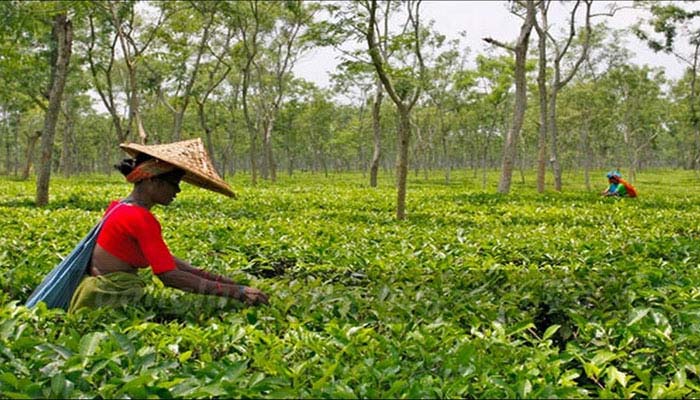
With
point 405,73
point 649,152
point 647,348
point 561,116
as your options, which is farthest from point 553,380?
point 649,152

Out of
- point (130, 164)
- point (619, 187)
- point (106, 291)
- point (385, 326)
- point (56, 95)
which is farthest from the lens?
point (619, 187)

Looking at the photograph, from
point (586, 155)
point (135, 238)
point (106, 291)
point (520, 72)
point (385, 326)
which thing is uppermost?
point (520, 72)

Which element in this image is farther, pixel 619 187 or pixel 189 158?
pixel 619 187

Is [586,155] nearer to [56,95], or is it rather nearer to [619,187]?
[619,187]

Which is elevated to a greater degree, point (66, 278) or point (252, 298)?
point (66, 278)

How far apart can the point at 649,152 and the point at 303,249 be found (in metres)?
82.6

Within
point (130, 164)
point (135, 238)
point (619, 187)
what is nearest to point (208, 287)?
point (135, 238)

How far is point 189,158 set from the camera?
345cm

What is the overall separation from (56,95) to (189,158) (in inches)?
A: 366

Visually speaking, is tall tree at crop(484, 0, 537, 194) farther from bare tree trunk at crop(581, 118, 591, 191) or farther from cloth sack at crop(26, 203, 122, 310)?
bare tree trunk at crop(581, 118, 591, 191)

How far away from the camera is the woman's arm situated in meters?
3.24

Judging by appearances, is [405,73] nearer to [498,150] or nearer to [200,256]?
[200,256]

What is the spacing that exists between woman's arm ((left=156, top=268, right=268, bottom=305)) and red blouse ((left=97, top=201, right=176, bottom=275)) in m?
0.06

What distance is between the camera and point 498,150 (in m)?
72.2
